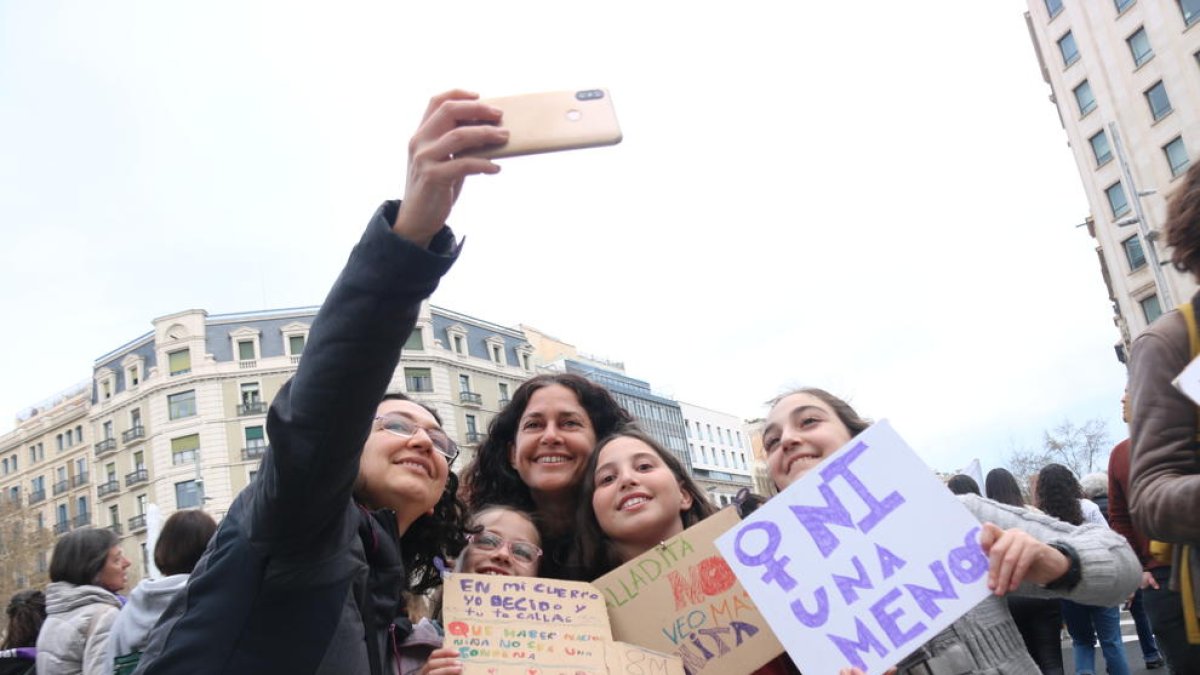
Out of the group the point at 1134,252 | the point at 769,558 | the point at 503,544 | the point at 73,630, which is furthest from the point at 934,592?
the point at 1134,252

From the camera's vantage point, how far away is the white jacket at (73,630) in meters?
4.55

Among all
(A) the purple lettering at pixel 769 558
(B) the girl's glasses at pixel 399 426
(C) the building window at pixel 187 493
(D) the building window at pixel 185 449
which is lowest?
(A) the purple lettering at pixel 769 558

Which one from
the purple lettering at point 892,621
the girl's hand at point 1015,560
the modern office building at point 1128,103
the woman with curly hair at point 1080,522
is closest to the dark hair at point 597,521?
the purple lettering at point 892,621

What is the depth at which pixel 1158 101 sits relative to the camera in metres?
31.4

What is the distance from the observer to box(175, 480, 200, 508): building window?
139 feet

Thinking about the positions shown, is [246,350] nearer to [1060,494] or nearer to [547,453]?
[1060,494]

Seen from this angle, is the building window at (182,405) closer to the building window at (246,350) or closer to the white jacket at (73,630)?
the building window at (246,350)

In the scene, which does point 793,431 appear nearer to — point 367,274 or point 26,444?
point 367,274

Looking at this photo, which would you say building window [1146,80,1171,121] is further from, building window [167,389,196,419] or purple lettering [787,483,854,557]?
building window [167,389,196,419]

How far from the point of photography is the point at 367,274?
1.41 meters

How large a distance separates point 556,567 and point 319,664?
1.57 metres

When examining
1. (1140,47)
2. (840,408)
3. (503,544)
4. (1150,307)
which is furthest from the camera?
(1150,307)

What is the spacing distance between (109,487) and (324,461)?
53.2 metres

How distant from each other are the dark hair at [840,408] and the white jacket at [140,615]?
107 inches
